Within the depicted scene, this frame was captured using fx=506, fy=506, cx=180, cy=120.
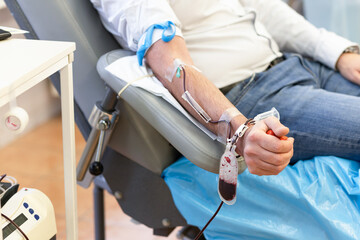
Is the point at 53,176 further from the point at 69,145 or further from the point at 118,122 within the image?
the point at 69,145

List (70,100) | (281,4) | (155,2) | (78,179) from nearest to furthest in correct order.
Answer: (70,100) < (155,2) < (78,179) < (281,4)

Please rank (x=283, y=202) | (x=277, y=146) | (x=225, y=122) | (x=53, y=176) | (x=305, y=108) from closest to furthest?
1. (x=277, y=146)
2. (x=225, y=122)
3. (x=283, y=202)
4. (x=305, y=108)
5. (x=53, y=176)

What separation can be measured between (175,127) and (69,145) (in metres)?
0.22

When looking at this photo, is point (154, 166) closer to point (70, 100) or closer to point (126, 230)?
point (70, 100)

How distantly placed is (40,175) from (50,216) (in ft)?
4.66

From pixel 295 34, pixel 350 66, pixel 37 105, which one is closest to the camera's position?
pixel 350 66

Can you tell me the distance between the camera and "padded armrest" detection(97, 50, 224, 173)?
3.26 ft

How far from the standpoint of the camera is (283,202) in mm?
1108

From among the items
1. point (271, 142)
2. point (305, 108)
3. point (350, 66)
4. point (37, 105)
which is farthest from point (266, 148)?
point (37, 105)

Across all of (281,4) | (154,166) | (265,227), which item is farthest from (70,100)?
(281,4)

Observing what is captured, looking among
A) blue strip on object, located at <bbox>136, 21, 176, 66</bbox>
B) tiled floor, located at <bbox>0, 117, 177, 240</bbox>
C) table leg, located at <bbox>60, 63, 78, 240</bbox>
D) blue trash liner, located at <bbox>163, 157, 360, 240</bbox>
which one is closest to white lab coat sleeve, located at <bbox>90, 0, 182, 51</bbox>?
blue strip on object, located at <bbox>136, 21, 176, 66</bbox>

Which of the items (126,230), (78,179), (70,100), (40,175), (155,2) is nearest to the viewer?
(70,100)

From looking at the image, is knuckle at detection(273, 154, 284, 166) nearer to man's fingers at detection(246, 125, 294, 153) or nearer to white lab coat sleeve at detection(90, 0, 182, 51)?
man's fingers at detection(246, 125, 294, 153)

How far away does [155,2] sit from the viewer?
1.15m
